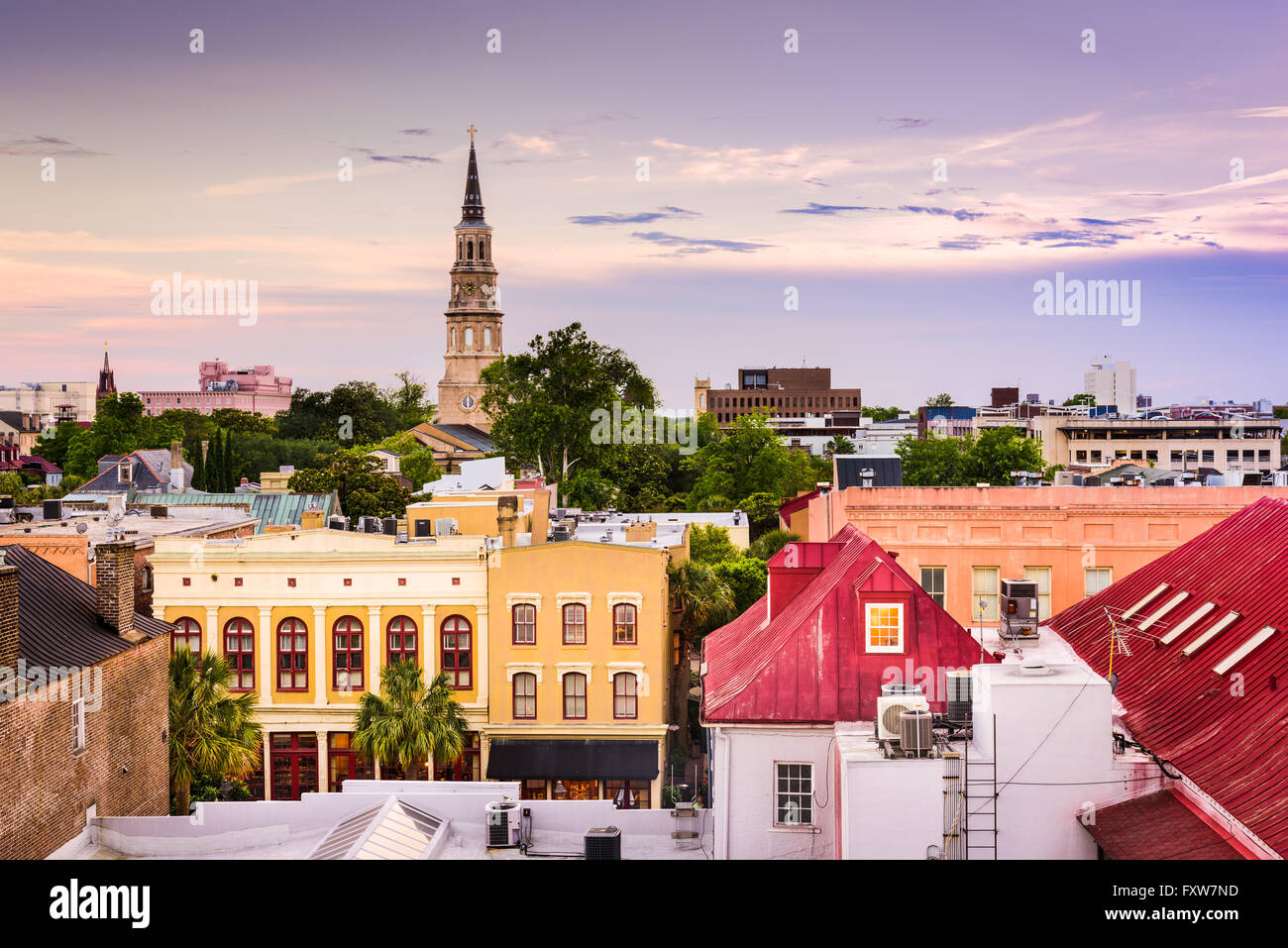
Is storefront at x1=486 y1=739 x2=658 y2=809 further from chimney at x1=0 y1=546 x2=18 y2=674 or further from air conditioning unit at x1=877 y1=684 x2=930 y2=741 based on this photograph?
air conditioning unit at x1=877 y1=684 x2=930 y2=741

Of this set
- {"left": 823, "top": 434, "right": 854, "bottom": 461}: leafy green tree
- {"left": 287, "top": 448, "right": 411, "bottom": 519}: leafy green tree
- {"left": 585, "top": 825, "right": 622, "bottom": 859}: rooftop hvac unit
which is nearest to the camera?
{"left": 585, "top": 825, "right": 622, "bottom": 859}: rooftop hvac unit

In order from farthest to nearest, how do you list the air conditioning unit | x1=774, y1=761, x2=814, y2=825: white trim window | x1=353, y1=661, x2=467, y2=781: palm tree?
x1=353, y1=661, x2=467, y2=781: palm tree → x1=774, y1=761, x2=814, y2=825: white trim window → the air conditioning unit

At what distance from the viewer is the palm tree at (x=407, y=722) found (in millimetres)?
26453

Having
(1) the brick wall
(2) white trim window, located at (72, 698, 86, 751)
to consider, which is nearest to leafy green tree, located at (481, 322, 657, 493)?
(1) the brick wall

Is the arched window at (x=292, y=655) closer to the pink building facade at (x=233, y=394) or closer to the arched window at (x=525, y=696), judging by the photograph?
the arched window at (x=525, y=696)

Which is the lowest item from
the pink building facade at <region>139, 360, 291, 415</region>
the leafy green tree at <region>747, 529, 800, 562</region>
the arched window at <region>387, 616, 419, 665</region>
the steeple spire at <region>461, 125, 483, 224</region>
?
the arched window at <region>387, 616, 419, 665</region>

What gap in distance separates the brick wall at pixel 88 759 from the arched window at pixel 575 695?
10460mm

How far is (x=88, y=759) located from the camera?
18156mm

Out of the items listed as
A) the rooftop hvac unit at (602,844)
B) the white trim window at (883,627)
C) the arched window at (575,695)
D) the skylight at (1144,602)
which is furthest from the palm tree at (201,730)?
the skylight at (1144,602)

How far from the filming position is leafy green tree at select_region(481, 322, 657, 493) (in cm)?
6425

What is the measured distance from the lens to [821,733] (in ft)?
56.0

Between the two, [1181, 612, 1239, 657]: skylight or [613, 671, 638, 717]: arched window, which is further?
[613, 671, 638, 717]: arched window

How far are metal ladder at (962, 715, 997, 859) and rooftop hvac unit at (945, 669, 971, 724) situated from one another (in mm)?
1330

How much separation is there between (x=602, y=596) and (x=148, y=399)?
12009 centimetres
